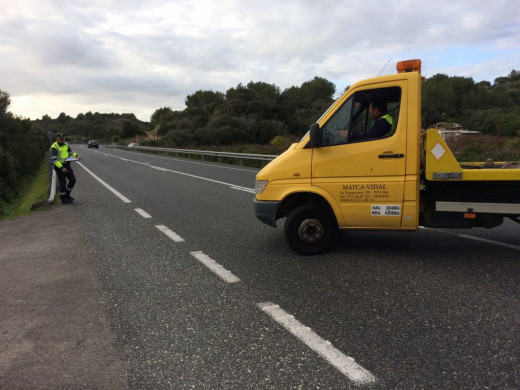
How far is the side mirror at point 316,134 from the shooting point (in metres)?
5.03

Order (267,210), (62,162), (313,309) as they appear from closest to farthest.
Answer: (313,309)
(267,210)
(62,162)

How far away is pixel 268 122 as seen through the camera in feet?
212

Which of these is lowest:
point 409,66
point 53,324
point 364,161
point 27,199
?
point 27,199

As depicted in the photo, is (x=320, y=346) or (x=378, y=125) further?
(x=378, y=125)

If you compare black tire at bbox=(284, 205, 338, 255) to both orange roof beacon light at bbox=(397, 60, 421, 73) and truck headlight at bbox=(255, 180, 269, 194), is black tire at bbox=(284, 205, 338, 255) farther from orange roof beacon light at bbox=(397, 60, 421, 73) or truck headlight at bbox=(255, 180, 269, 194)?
orange roof beacon light at bbox=(397, 60, 421, 73)

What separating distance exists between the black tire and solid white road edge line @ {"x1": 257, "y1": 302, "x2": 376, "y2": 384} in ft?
5.48

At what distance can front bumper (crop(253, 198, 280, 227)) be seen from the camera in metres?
5.48

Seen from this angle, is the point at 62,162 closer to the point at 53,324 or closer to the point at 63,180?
the point at 63,180

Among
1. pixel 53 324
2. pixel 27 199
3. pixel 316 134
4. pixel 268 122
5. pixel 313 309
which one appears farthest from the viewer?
pixel 268 122

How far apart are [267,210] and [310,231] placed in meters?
0.66

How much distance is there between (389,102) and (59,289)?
448 cm

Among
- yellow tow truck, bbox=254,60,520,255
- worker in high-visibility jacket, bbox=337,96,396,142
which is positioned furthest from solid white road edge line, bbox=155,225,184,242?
worker in high-visibility jacket, bbox=337,96,396,142

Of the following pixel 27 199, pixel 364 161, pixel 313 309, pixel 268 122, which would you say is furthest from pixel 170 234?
pixel 268 122

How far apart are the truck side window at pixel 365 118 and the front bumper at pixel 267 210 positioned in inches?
42.8
